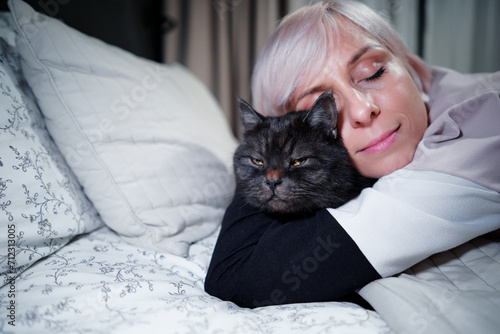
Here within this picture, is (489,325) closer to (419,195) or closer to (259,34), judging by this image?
(419,195)

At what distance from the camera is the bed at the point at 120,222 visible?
24.6 inches

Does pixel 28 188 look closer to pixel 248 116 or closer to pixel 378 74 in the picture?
pixel 248 116

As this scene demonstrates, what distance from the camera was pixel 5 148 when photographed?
75cm

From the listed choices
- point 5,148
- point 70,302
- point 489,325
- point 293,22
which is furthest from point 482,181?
point 5,148

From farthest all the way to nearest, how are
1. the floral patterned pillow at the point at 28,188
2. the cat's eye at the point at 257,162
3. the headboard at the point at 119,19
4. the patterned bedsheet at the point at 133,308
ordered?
1. the headboard at the point at 119,19
2. the cat's eye at the point at 257,162
3. the floral patterned pillow at the point at 28,188
4. the patterned bedsheet at the point at 133,308

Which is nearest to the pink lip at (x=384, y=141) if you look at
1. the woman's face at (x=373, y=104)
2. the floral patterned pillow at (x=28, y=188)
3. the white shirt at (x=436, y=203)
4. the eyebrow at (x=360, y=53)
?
the woman's face at (x=373, y=104)

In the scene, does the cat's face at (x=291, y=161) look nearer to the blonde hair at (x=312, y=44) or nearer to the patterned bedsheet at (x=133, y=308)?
the blonde hair at (x=312, y=44)

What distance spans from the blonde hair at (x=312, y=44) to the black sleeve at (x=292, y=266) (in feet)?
1.58

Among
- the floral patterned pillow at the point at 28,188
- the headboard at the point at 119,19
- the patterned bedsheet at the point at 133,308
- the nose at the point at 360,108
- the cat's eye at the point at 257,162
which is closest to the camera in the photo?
the patterned bedsheet at the point at 133,308

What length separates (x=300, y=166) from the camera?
0.93 meters

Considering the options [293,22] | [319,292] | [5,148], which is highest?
[293,22]

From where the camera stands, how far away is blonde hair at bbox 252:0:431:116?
3.18 feet

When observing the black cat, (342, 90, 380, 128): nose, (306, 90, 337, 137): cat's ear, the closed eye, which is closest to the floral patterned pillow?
the black cat

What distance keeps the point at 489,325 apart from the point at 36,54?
4.20 ft
